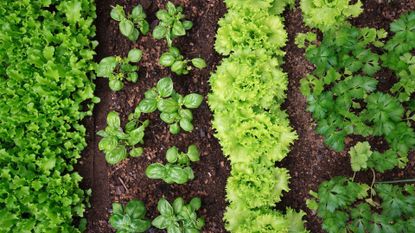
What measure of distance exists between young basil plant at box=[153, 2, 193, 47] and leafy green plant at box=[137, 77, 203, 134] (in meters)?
0.37

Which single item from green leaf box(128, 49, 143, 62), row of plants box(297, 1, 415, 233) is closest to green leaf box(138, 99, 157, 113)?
green leaf box(128, 49, 143, 62)

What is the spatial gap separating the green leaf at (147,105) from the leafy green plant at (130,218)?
2.44 ft

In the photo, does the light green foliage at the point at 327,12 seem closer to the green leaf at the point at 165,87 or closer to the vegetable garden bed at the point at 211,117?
the vegetable garden bed at the point at 211,117

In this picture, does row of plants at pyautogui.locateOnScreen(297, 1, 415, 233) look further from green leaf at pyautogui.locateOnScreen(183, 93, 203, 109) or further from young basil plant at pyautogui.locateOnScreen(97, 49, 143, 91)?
young basil plant at pyautogui.locateOnScreen(97, 49, 143, 91)

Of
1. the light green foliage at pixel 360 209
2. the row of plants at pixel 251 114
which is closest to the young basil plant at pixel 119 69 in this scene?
the row of plants at pixel 251 114

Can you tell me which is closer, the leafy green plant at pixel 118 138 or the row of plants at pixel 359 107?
the row of plants at pixel 359 107

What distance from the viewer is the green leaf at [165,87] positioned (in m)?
3.59

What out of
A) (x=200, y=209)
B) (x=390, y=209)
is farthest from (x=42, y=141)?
(x=390, y=209)

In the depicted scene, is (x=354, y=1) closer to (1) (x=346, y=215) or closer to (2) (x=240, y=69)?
(2) (x=240, y=69)

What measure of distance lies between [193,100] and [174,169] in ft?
1.88

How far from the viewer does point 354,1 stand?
12.5 feet

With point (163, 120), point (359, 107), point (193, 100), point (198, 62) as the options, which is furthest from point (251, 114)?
point (359, 107)

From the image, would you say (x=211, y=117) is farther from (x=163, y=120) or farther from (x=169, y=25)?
(x=169, y=25)

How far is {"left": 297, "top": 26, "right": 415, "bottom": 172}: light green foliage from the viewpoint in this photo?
337cm
